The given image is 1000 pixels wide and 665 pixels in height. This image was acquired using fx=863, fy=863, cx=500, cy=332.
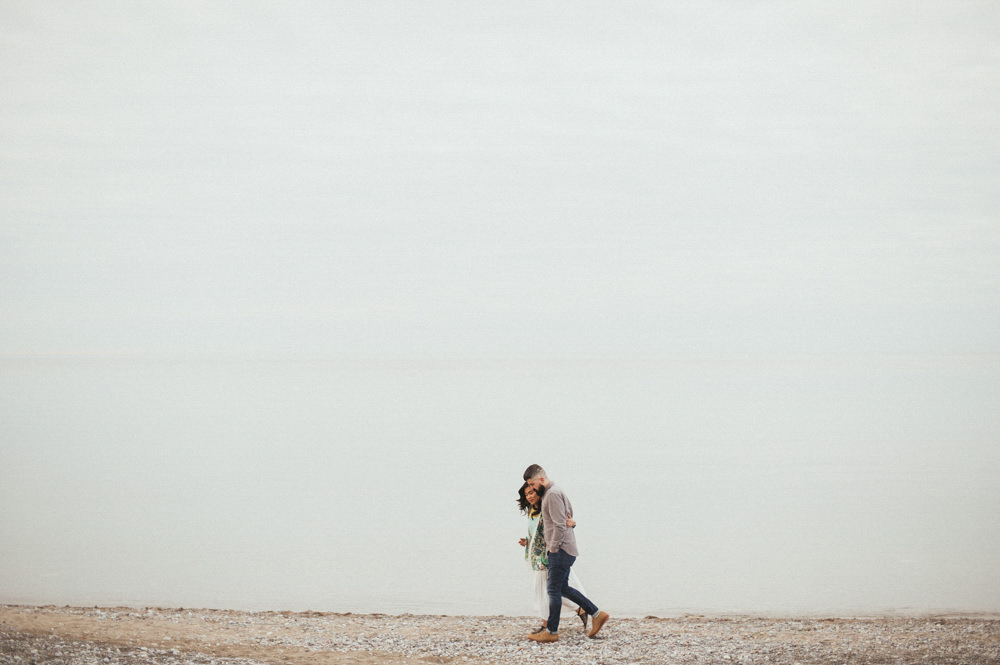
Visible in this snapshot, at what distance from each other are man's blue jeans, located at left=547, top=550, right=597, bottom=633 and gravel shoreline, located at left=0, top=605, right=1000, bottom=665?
294mm

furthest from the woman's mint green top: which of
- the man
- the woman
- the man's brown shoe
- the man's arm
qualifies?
the man's brown shoe

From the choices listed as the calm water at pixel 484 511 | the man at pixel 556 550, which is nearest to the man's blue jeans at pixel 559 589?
the man at pixel 556 550

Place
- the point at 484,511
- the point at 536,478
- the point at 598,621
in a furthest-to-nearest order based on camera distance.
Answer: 1. the point at 484,511
2. the point at 598,621
3. the point at 536,478

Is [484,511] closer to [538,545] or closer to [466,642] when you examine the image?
[466,642]

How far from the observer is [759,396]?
8081cm

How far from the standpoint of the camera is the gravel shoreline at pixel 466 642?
7.71m

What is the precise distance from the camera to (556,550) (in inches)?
340

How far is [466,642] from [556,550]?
1.43m

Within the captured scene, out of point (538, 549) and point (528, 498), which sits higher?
point (528, 498)

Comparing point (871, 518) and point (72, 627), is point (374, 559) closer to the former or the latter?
point (72, 627)

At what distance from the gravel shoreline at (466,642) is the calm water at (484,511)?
8.71 feet

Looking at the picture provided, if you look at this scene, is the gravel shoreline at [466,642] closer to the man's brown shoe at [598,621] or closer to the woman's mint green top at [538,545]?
the man's brown shoe at [598,621]

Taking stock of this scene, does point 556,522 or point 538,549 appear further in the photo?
point 538,549

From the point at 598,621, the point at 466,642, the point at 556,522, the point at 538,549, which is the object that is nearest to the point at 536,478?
the point at 556,522
